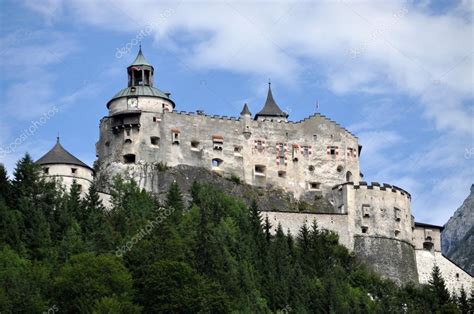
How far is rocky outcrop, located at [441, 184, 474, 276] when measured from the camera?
482 ft

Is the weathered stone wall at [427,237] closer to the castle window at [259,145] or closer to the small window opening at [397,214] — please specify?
the small window opening at [397,214]

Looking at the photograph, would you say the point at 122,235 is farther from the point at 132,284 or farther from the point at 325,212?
the point at 325,212

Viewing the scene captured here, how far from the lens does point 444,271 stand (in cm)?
9094

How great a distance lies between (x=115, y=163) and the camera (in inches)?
3551

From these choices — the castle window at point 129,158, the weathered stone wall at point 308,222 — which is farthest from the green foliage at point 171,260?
the castle window at point 129,158

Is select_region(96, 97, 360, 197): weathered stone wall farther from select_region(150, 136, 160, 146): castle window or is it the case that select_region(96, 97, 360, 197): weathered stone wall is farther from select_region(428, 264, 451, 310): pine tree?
select_region(428, 264, 451, 310): pine tree

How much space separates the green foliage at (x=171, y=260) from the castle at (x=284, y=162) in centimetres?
203

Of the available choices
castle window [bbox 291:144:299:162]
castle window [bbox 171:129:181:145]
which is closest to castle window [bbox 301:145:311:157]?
castle window [bbox 291:144:299:162]

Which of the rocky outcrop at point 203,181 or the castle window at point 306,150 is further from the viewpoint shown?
the castle window at point 306,150

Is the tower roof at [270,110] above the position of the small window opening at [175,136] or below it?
above

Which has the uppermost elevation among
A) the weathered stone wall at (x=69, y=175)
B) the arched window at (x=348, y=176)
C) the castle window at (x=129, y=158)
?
the castle window at (x=129, y=158)

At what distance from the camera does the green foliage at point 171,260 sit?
225 ft

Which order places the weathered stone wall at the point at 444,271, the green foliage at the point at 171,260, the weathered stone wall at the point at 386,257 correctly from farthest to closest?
the weathered stone wall at the point at 444,271 < the weathered stone wall at the point at 386,257 < the green foliage at the point at 171,260

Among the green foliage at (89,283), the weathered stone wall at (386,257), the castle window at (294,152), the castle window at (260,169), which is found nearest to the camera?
the green foliage at (89,283)
